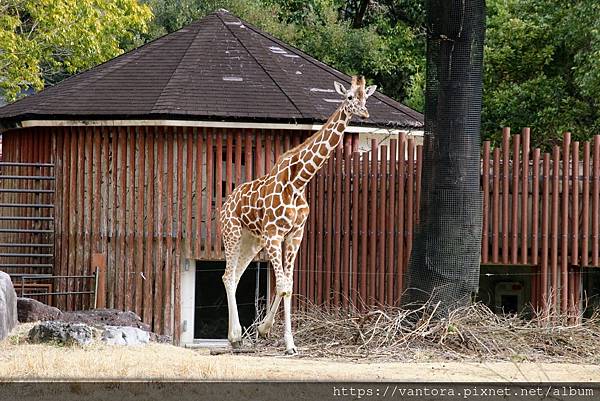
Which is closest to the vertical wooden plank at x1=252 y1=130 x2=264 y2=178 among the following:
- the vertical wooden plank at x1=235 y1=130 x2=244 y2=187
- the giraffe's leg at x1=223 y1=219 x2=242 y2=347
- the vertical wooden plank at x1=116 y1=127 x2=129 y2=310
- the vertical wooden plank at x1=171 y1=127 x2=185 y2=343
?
the vertical wooden plank at x1=235 y1=130 x2=244 y2=187

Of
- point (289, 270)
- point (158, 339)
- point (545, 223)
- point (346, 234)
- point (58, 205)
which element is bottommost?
point (158, 339)

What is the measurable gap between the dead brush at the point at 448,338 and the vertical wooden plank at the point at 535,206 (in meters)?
1.24

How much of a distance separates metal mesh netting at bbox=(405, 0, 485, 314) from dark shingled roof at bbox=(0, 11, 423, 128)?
16.0 ft

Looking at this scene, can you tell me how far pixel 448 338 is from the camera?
42.8 feet

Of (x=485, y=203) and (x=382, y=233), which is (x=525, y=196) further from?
(x=382, y=233)

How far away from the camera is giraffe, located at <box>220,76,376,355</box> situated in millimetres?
13781

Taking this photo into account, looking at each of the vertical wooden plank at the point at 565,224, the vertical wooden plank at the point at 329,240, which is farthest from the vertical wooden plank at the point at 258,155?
the vertical wooden plank at the point at 565,224

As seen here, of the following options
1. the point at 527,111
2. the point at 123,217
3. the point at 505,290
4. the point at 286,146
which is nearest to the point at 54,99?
the point at 123,217

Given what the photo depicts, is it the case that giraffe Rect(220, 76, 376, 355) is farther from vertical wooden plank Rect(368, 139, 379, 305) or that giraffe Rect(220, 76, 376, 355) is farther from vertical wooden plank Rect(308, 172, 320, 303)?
vertical wooden plank Rect(308, 172, 320, 303)

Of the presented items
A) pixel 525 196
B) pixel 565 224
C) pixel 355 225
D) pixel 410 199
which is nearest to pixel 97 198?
pixel 355 225

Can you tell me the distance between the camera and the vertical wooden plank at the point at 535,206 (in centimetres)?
1488

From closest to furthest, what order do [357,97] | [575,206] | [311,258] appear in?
1. [357,97]
2. [575,206]
3. [311,258]

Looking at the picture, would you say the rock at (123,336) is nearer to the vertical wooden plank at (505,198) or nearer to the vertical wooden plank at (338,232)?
the vertical wooden plank at (338,232)

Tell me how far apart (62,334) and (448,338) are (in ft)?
14.0
